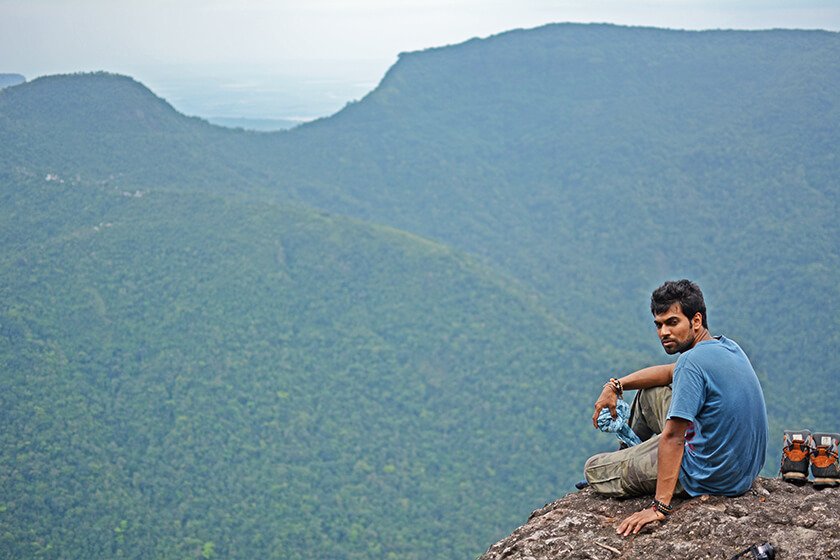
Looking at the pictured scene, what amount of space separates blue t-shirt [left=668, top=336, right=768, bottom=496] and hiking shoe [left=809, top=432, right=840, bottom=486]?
32.3 inches

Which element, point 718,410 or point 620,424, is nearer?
point 718,410

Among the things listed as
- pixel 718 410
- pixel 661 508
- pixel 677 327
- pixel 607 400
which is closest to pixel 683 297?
pixel 677 327

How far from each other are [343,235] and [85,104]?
26308mm

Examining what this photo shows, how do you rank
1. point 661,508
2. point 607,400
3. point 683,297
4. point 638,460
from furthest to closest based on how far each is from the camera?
point 607,400
point 638,460
point 661,508
point 683,297

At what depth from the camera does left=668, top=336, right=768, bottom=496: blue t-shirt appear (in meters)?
6.00

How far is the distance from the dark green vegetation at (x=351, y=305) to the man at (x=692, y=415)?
25.7 metres

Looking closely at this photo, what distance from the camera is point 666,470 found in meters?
6.22

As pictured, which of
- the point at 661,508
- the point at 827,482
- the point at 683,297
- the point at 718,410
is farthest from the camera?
the point at 827,482

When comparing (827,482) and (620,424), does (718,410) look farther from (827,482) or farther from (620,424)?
(827,482)

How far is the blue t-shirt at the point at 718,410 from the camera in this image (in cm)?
600

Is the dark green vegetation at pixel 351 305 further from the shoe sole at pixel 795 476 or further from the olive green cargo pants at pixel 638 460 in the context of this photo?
the shoe sole at pixel 795 476

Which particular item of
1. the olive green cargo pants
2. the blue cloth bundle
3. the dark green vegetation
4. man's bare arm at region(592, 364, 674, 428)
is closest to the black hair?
man's bare arm at region(592, 364, 674, 428)

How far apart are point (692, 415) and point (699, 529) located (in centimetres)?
81

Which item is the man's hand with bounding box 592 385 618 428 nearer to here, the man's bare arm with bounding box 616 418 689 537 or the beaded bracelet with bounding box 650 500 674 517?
the man's bare arm with bounding box 616 418 689 537
